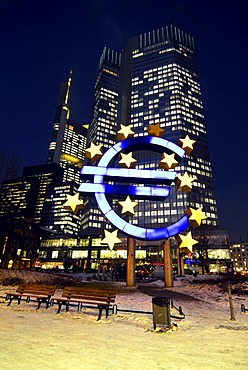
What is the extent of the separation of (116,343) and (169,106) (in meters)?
120

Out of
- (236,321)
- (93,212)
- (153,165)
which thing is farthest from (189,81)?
(236,321)

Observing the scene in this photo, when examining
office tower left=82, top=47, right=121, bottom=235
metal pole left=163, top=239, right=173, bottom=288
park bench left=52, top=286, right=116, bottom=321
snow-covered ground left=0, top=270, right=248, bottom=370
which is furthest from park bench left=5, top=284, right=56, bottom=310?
office tower left=82, top=47, right=121, bottom=235

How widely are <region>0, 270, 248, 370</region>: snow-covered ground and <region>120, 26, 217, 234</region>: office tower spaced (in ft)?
283

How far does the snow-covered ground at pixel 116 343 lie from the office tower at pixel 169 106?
8611 cm

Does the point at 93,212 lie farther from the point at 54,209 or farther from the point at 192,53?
the point at 192,53

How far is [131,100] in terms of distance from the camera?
126688 millimetres

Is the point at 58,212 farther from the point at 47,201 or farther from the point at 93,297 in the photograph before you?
the point at 93,297

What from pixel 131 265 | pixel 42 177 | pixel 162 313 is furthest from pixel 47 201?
pixel 162 313

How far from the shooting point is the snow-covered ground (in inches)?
149

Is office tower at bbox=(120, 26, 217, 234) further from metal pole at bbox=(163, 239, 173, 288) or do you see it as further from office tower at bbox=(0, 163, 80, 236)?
metal pole at bbox=(163, 239, 173, 288)

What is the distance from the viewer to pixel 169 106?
376 feet

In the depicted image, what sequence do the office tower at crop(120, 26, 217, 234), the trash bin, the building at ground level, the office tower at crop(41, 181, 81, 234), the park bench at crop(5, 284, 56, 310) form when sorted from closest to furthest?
the trash bin
the park bench at crop(5, 284, 56, 310)
the office tower at crop(120, 26, 217, 234)
the building at ground level
the office tower at crop(41, 181, 81, 234)

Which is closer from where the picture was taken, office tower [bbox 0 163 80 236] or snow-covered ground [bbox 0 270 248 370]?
snow-covered ground [bbox 0 270 248 370]

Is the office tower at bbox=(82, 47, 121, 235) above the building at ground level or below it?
above
